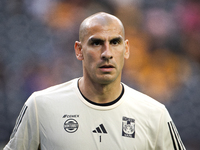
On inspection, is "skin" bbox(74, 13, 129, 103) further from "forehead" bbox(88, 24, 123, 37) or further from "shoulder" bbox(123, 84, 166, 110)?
"shoulder" bbox(123, 84, 166, 110)

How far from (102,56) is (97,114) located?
1.57 feet

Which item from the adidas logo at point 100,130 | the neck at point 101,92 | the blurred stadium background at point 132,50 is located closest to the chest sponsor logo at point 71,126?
the adidas logo at point 100,130

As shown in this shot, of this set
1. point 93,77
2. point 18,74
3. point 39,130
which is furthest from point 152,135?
point 18,74

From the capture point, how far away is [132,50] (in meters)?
5.00

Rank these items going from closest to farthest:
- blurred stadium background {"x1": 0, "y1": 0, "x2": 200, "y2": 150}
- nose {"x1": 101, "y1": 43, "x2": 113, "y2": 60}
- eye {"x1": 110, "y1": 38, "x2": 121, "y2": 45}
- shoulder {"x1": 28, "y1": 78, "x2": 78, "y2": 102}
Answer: nose {"x1": 101, "y1": 43, "x2": 113, "y2": 60}, eye {"x1": 110, "y1": 38, "x2": 121, "y2": 45}, shoulder {"x1": 28, "y1": 78, "x2": 78, "y2": 102}, blurred stadium background {"x1": 0, "y1": 0, "x2": 200, "y2": 150}

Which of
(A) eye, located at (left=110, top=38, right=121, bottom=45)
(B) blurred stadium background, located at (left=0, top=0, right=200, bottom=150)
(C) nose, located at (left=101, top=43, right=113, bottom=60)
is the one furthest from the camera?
(B) blurred stadium background, located at (left=0, top=0, right=200, bottom=150)

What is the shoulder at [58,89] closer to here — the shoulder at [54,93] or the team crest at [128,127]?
the shoulder at [54,93]

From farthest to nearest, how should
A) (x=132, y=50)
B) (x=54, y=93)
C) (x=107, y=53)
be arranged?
1. (x=132, y=50)
2. (x=54, y=93)
3. (x=107, y=53)

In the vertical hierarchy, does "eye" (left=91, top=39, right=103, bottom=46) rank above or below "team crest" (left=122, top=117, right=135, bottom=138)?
above

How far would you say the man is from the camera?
216cm


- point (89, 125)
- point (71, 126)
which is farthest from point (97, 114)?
point (71, 126)

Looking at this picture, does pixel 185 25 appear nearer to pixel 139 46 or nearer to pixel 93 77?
pixel 139 46

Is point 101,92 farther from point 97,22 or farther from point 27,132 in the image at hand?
point 27,132

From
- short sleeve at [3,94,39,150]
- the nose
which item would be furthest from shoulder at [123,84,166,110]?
short sleeve at [3,94,39,150]
